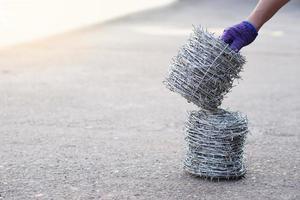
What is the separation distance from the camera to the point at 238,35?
4188 mm

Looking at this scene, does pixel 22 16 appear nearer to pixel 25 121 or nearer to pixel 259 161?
pixel 25 121

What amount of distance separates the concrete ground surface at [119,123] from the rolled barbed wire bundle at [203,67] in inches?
22.3

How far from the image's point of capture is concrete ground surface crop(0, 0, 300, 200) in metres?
4.39

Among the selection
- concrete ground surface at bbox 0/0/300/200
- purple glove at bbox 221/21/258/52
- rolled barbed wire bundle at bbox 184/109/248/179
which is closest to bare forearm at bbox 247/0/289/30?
purple glove at bbox 221/21/258/52

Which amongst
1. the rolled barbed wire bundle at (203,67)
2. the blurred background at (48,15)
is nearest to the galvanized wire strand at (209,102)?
the rolled barbed wire bundle at (203,67)

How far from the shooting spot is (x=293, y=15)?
1923cm

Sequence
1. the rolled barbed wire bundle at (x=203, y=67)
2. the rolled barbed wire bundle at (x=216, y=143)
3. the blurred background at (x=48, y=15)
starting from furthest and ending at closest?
the blurred background at (x=48, y=15), the rolled barbed wire bundle at (x=216, y=143), the rolled barbed wire bundle at (x=203, y=67)

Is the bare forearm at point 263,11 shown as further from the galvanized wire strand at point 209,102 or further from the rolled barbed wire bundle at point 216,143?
the rolled barbed wire bundle at point 216,143

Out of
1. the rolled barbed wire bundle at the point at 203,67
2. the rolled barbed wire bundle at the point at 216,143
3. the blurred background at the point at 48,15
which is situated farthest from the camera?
the blurred background at the point at 48,15

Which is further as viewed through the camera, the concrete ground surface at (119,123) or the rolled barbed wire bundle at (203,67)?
the concrete ground surface at (119,123)

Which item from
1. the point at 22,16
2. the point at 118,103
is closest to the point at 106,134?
the point at 118,103

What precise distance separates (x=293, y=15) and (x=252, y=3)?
3485 millimetres

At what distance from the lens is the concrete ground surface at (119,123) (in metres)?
4.39

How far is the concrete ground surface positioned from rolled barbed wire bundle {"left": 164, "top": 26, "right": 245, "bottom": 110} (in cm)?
57
